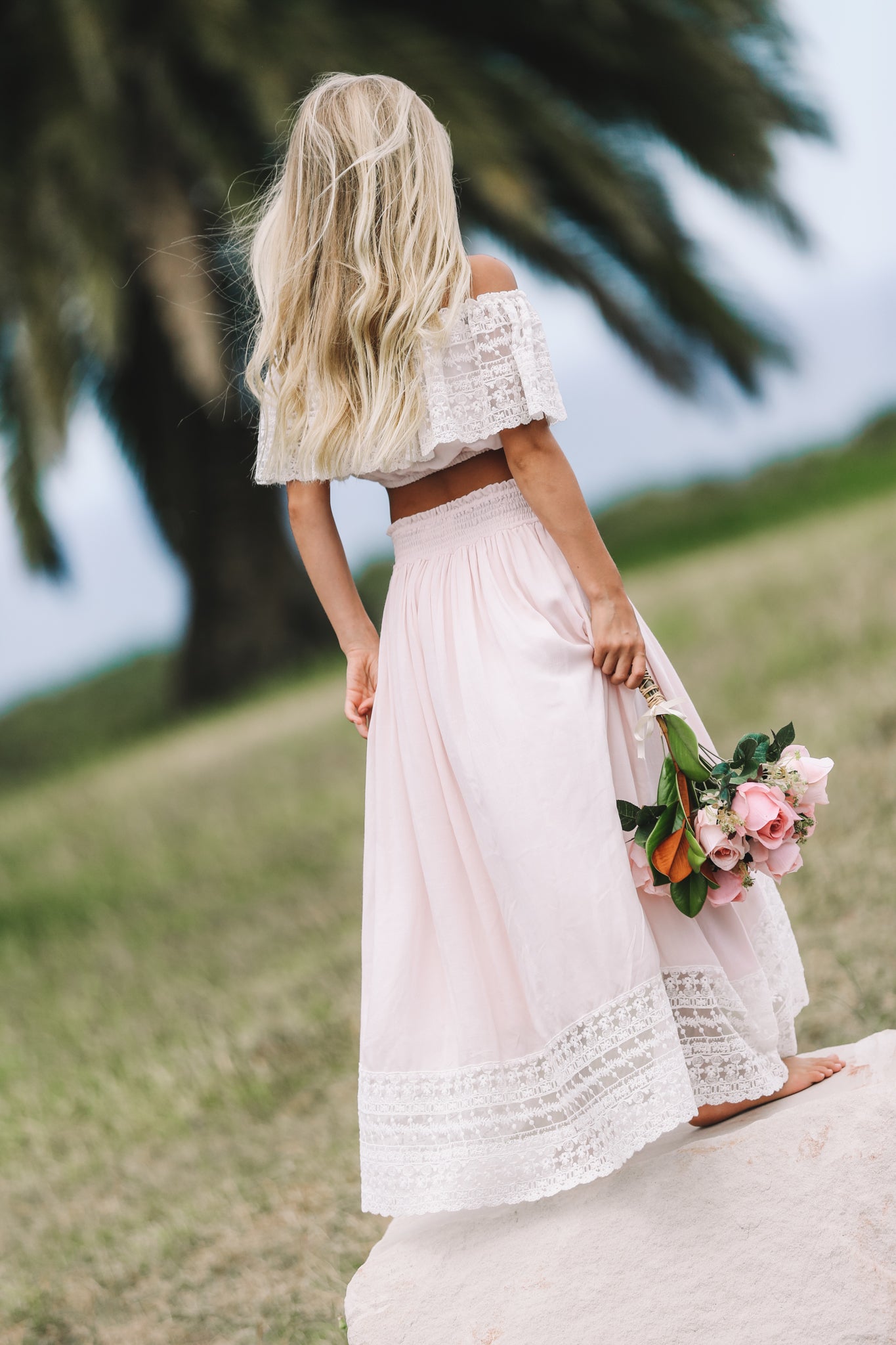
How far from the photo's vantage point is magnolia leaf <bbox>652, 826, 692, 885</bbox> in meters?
2.17

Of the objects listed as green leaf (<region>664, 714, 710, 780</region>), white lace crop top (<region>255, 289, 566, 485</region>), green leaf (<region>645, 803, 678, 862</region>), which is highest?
white lace crop top (<region>255, 289, 566, 485</region>)

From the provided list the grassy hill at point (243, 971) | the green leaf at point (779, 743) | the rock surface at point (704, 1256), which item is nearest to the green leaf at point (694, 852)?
the green leaf at point (779, 743)

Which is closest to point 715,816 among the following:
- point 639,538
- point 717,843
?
point 717,843

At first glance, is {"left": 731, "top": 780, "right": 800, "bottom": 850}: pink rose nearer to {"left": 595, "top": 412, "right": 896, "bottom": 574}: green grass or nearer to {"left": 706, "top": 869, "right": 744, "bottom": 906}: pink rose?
{"left": 706, "top": 869, "right": 744, "bottom": 906}: pink rose

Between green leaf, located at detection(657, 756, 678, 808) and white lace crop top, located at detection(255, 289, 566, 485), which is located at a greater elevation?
white lace crop top, located at detection(255, 289, 566, 485)

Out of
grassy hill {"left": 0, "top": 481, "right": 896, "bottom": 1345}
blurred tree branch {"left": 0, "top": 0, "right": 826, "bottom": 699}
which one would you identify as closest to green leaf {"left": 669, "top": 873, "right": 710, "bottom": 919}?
grassy hill {"left": 0, "top": 481, "right": 896, "bottom": 1345}

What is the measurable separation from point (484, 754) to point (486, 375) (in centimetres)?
62

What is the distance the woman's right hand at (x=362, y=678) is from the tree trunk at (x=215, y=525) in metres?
8.18

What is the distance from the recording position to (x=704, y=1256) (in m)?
2.17

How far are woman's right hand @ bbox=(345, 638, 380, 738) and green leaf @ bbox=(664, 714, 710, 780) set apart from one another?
60cm

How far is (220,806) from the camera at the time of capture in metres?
7.55

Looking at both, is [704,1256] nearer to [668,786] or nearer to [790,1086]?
[790,1086]

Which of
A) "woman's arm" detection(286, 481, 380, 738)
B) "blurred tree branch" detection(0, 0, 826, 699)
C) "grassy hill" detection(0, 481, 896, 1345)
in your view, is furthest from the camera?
"blurred tree branch" detection(0, 0, 826, 699)

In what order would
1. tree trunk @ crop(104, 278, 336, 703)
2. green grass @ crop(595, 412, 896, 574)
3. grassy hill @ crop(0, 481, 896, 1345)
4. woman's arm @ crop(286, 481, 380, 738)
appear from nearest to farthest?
woman's arm @ crop(286, 481, 380, 738), grassy hill @ crop(0, 481, 896, 1345), tree trunk @ crop(104, 278, 336, 703), green grass @ crop(595, 412, 896, 574)
